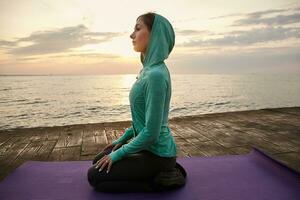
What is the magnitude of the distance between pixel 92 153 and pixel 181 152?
1.22 metres

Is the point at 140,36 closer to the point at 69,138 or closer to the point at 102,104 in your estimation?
the point at 69,138

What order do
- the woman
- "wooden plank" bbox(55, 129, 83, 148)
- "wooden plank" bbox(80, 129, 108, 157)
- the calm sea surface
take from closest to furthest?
the woman
"wooden plank" bbox(80, 129, 108, 157)
"wooden plank" bbox(55, 129, 83, 148)
the calm sea surface

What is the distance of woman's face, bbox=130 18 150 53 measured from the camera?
2.37 meters

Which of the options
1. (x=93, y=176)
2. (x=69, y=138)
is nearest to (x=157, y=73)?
(x=93, y=176)

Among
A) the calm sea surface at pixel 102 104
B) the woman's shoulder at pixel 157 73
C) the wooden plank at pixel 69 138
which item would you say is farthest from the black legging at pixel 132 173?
the calm sea surface at pixel 102 104

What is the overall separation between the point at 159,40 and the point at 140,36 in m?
0.17

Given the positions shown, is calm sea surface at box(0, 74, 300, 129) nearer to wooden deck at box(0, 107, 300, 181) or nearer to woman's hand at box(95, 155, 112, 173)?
wooden deck at box(0, 107, 300, 181)

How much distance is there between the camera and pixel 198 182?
2.68 metres

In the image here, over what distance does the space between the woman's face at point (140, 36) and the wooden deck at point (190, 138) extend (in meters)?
1.86

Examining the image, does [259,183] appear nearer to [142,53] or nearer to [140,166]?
[140,166]

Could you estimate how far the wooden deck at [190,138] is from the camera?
384cm

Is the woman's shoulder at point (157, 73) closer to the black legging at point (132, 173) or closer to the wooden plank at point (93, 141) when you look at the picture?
the black legging at point (132, 173)

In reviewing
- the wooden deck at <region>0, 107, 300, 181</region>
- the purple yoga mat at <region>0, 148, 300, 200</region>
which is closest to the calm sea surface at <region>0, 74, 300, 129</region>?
the wooden deck at <region>0, 107, 300, 181</region>

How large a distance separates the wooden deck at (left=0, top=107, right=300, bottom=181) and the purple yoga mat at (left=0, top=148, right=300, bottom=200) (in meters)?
0.42
